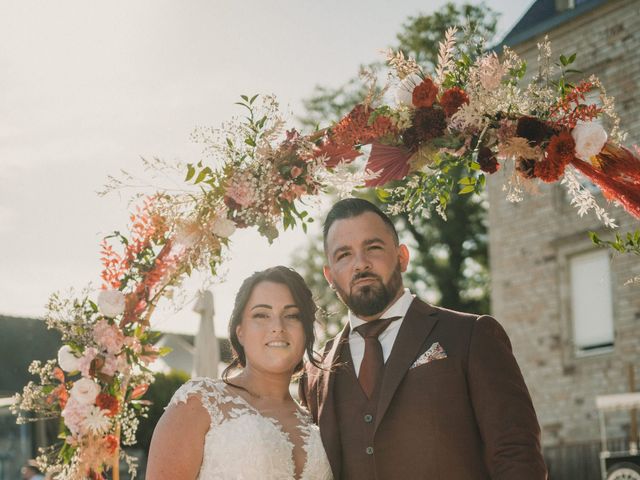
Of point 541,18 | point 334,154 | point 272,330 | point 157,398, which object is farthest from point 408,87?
point 157,398

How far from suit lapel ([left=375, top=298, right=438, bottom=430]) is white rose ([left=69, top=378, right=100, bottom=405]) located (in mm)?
1449

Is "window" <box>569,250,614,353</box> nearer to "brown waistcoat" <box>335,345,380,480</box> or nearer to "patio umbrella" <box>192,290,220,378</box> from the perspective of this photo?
"patio umbrella" <box>192,290,220,378</box>

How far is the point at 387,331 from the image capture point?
4.34 m

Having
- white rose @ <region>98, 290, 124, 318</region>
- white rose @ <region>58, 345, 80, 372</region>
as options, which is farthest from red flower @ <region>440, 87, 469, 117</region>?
white rose @ <region>58, 345, 80, 372</region>

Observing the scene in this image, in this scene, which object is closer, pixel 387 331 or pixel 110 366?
pixel 387 331

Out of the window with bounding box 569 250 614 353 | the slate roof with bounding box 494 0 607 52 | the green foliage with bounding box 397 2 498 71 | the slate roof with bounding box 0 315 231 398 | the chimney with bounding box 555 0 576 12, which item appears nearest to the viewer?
the slate roof with bounding box 0 315 231 398

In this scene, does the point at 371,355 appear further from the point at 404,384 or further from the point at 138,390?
the point at 138,390

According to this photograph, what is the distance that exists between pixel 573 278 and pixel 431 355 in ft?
40.5

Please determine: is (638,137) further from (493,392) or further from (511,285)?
(493,392)

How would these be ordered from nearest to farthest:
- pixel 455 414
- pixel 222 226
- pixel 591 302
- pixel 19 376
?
pixel 455 414
pixel 222 226
pixel 19 376
pixel 591 302

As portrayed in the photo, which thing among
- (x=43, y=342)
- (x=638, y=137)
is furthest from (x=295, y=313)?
(x=638, y=137)

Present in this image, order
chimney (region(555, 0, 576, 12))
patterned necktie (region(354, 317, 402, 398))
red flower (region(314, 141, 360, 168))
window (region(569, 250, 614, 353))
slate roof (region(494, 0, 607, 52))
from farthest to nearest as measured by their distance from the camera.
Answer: chimney (region(555, 0, 576, 12)), slate roof (region(494, 0, 607, 52)), window (region(569, 250, 614, 353)), red flower (region(314, 141, 360, 168)), patterned necktie (region(354, 317, 402, 398))

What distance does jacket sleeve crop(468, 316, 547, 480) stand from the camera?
372cm

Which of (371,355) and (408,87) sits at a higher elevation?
(408,87)
